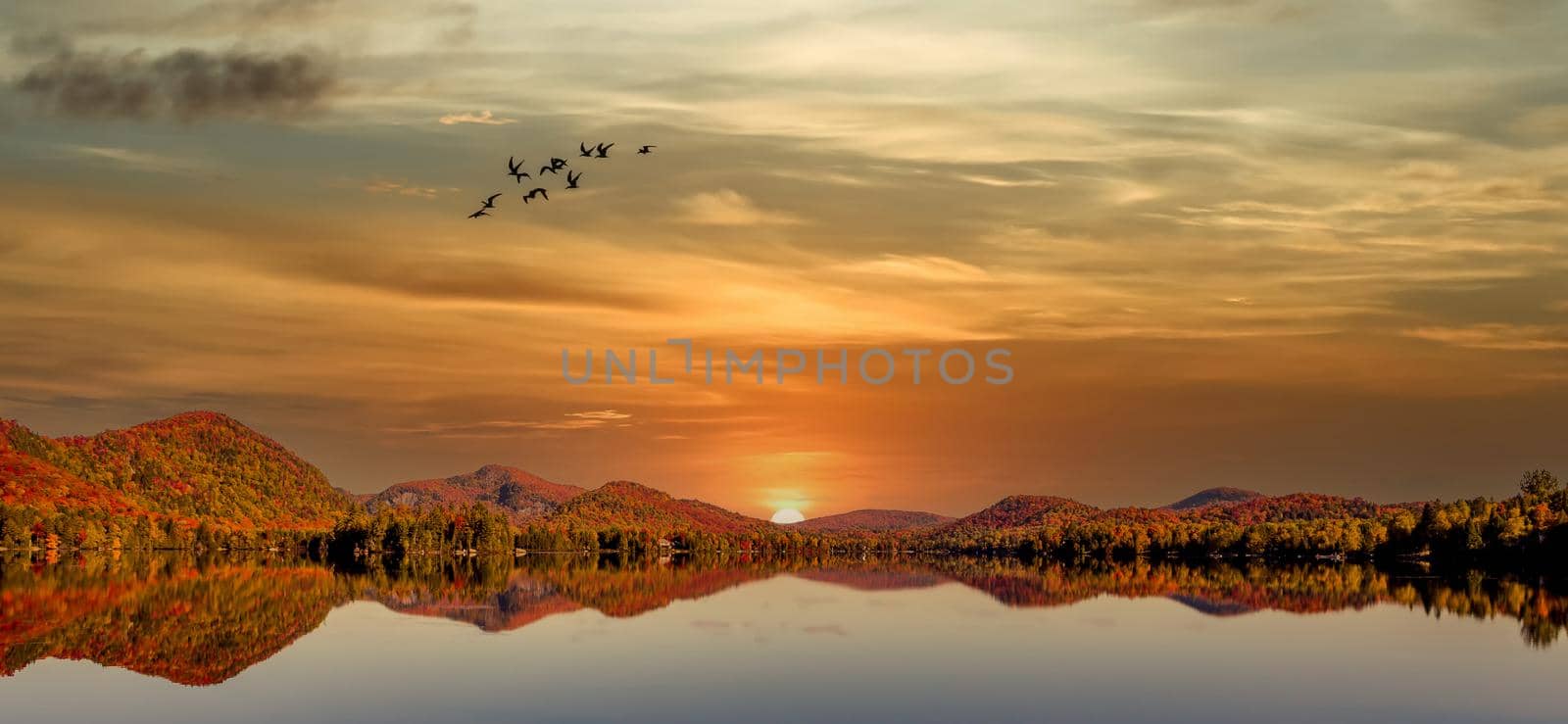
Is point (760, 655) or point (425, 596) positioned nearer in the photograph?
point (760, 655)

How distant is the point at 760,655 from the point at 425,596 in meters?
44.6

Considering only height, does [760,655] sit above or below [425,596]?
above

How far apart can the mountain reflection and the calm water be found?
0.42 m

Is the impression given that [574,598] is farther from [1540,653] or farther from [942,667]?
[1540,653]

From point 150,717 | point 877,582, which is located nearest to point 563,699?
point 150,717

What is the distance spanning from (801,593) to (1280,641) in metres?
48.8

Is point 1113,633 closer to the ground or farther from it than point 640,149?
closer to the ground

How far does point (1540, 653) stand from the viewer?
5703 cm

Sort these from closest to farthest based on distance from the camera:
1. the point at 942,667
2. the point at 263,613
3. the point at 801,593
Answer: the point at 942,667
the point at 263,613
the point at 801,593

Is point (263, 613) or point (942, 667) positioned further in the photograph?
point (263, 613)

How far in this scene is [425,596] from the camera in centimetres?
9294

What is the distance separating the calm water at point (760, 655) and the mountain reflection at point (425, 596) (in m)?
0.42

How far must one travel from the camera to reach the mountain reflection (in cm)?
5653

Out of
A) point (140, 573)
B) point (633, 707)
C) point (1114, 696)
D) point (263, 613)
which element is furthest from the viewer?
point (140, 573)
